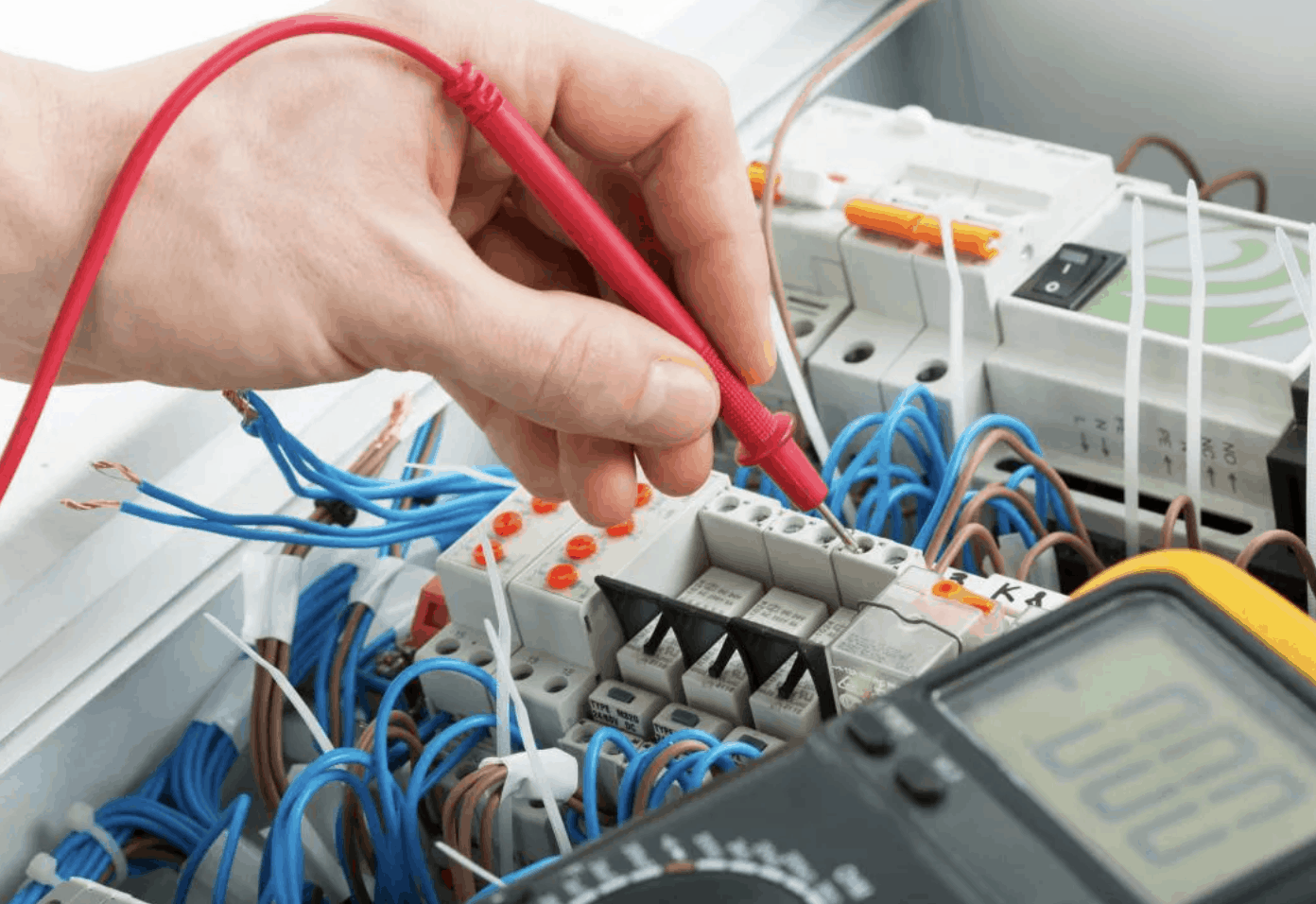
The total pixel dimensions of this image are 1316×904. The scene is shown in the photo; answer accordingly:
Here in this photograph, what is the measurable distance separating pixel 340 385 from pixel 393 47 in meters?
0.52

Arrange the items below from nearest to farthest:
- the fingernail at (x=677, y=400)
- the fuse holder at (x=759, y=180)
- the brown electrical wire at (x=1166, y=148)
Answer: the fingernail at (x=677, y=400)
the fuse holder at (x=759, y=180)
the brown electrical wire at (x=1166, y=148)

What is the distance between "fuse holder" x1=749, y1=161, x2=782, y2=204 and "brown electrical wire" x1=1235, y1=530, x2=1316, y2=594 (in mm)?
498

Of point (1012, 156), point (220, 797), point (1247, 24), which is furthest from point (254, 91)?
point (1247, 24)

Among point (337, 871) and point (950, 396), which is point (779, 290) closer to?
point (950, 396)

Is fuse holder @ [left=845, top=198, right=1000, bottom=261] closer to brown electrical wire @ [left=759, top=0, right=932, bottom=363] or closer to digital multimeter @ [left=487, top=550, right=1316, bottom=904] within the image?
brown electrical wire @ [left=759, top=0, right=932, bottom=363]

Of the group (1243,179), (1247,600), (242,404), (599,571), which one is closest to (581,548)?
(599,571)

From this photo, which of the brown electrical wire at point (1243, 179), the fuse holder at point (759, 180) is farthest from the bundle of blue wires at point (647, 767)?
the brown electrical wire at point (1243, 179)

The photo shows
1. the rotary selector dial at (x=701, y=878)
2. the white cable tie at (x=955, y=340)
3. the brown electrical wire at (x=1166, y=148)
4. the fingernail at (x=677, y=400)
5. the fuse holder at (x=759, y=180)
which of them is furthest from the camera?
the brown electrical wire at (x=1166, y=148)

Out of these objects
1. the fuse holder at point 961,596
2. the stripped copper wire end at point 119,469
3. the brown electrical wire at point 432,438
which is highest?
the stripped copper wire end at point 119,469

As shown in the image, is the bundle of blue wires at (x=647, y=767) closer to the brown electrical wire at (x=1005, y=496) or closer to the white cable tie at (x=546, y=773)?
the white cable tie at (x=546, y=773)

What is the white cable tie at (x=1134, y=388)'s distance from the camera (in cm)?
112

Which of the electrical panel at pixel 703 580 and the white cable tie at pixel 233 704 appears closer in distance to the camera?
the electrical panel at pixel 703 580

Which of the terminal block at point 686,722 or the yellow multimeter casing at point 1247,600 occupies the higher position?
the yellow multimeter casing at point 1247,600

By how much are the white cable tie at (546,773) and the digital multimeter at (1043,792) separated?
37cm
